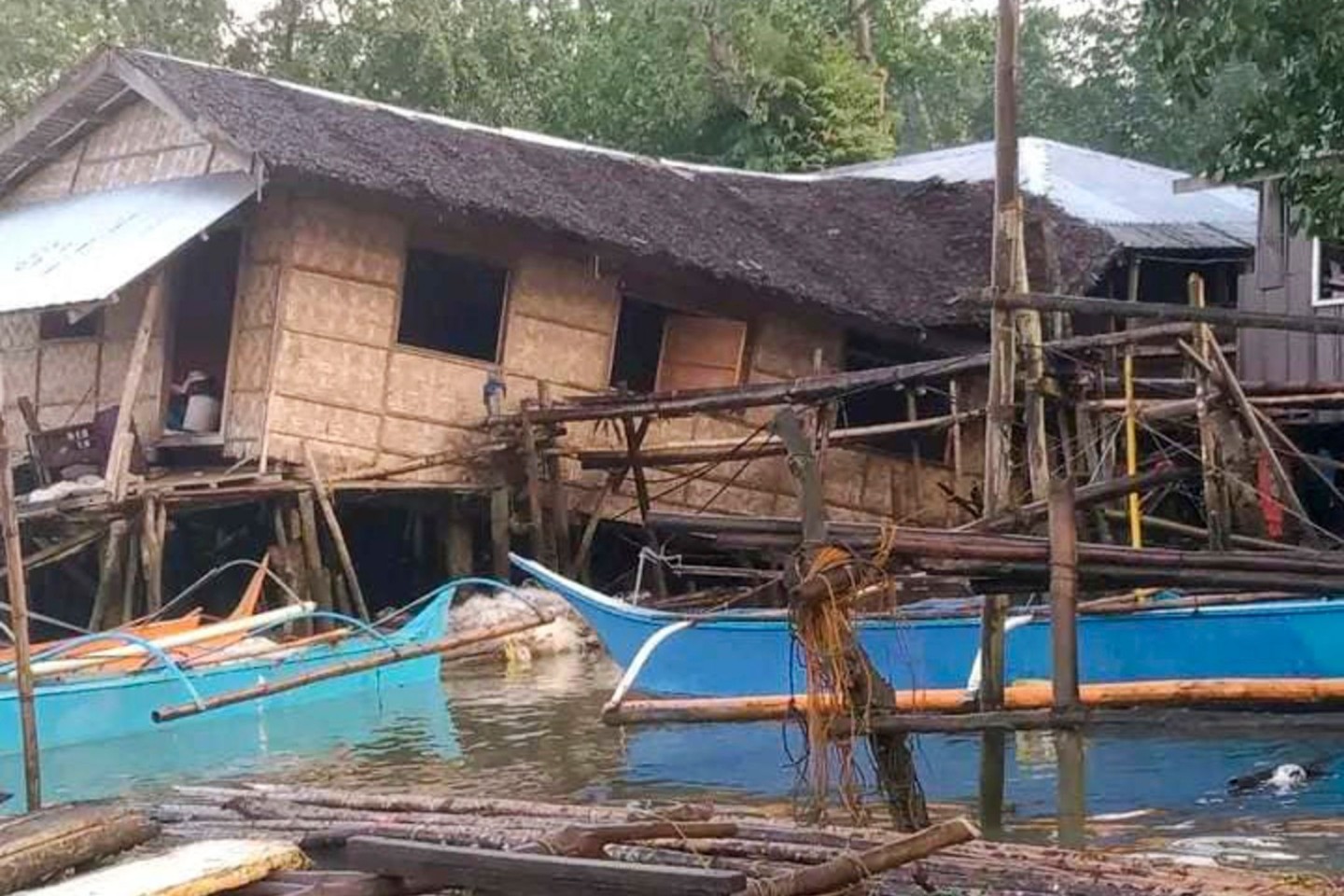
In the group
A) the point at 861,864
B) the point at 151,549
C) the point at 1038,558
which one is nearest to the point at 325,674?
the point at 151,549

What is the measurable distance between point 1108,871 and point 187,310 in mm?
15020

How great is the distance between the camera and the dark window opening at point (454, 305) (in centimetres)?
1744

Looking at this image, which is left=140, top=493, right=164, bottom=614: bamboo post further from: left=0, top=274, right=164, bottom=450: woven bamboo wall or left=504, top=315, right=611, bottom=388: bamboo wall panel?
left=504, top=315, right=611, bottom=388: bamboo wall panel

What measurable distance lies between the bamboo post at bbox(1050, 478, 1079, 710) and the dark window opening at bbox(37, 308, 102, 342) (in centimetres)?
1265

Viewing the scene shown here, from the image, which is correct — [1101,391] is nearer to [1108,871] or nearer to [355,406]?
[355,406]

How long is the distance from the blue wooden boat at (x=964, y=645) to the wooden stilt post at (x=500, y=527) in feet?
12.8

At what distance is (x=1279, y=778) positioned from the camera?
9.49 m

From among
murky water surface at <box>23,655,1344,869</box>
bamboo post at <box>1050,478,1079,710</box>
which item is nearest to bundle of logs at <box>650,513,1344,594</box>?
bamboo post at <box>1050,478,1079,710</box>

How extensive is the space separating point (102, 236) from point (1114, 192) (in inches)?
511

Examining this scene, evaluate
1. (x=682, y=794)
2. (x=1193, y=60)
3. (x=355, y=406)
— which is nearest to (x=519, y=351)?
(x=355, y=406)

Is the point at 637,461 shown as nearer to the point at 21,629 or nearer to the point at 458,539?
the point at 458,539

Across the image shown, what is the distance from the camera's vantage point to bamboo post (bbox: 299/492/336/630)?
15.7 m

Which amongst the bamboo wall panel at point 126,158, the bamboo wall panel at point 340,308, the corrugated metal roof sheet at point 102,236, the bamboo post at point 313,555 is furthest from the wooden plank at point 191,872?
the bamboo wall panel at point 126,158

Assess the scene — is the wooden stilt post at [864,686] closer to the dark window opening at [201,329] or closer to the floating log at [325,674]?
the floating log at [325,674]
